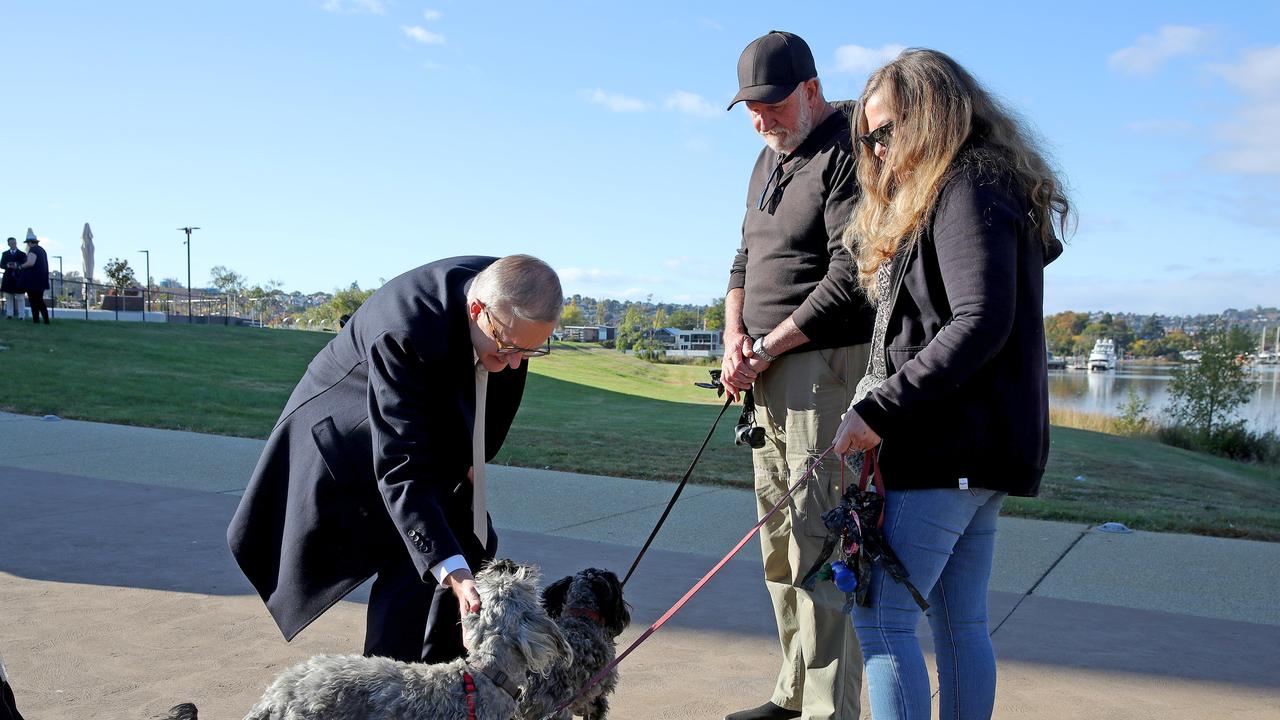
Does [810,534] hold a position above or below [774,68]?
below

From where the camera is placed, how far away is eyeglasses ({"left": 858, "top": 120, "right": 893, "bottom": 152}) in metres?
2.75

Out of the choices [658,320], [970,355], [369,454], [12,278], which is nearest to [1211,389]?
[970,355]

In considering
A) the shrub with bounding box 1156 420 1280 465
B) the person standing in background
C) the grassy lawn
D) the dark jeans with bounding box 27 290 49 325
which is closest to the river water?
the shrub with bounding box 1156 420 1280 465

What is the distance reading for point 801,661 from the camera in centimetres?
364

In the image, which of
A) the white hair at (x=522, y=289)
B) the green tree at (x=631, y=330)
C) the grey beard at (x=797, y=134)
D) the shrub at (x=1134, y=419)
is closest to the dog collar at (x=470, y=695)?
the white hair at (x=522, y=289)

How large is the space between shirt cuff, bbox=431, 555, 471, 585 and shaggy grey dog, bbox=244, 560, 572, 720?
0.34ft

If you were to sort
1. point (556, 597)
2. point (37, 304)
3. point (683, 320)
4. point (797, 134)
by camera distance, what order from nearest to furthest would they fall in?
point (556, 597), point (797, 134), point (37, 304), point (683, 320)

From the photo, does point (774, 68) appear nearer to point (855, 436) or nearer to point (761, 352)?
point (761, 352)

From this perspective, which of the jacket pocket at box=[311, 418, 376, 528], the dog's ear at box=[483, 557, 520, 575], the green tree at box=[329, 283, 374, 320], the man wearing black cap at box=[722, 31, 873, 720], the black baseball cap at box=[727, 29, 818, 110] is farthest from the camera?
the green tree at box=[329, 283, 374, 320]

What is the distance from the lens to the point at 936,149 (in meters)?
2.65

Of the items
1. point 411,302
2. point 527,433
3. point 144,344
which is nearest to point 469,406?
point 411,302

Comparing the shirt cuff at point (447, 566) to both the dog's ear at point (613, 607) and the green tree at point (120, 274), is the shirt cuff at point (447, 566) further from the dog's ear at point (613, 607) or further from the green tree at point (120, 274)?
the green tree at point (120, 274)

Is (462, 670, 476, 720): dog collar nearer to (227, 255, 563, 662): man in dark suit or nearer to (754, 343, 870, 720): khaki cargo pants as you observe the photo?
(227, 255, 563, 662): man in dark suit

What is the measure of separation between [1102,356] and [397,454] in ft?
320
